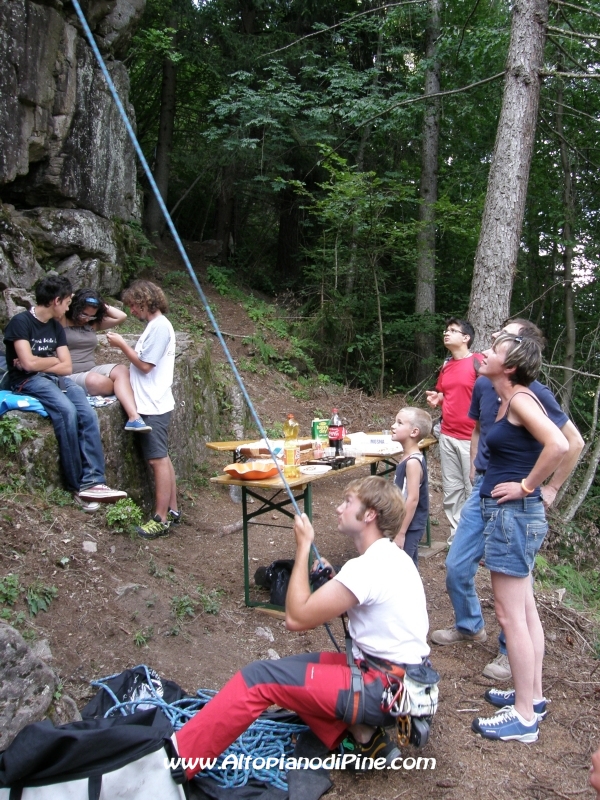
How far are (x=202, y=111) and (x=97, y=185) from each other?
606 cm

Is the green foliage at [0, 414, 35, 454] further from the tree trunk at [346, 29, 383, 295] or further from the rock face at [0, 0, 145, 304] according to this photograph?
the tree trunk at [346, 29, 383, 295]

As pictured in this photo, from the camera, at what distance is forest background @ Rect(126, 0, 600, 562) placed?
10773mm

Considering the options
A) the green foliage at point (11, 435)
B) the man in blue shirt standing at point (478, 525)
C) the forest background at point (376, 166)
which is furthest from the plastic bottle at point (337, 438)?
the forest background at point (376, 166)

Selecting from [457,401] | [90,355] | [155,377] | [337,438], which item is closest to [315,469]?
[337,438]

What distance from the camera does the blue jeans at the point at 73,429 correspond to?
4.77m

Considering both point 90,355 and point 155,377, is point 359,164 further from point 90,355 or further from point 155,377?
point 155,377

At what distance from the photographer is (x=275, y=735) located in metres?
2.81

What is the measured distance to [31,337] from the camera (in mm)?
4789

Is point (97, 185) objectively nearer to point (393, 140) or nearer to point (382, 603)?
point (393, 140)

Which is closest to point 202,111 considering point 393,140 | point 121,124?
point 393,140

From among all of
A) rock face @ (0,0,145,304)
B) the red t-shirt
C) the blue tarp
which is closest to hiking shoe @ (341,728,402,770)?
the red t-shirt

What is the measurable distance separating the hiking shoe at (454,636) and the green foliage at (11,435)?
303 cm

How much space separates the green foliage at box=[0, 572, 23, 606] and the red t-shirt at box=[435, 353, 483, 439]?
344cm

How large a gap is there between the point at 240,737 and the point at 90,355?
12.2ft
